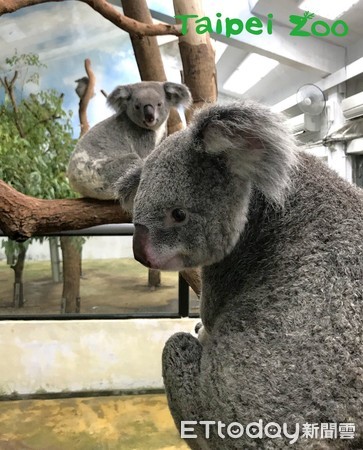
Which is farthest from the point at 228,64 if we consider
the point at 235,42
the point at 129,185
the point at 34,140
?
the point at 129,185

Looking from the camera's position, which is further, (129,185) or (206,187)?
(129,185)

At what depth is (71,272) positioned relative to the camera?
464cm

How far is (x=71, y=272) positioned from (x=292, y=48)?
3.34m

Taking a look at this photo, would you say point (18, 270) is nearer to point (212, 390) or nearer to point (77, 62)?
point (77, 62)

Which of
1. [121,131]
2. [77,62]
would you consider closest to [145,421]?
[121,131]

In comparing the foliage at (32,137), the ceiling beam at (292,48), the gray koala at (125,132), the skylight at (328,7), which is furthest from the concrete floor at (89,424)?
the ceiling beam at (292,48)

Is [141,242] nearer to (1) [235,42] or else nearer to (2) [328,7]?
(2) [328,7]

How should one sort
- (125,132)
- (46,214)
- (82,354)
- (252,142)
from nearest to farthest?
1. (252,142)
2. (46,214)
3. (125,132)
4. (82,354)

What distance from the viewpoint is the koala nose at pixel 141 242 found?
96cm

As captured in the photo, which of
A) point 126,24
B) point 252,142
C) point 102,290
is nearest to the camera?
point 252,142

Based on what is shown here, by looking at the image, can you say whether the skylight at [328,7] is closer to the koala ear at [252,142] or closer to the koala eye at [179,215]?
the koala ear at [252,142]

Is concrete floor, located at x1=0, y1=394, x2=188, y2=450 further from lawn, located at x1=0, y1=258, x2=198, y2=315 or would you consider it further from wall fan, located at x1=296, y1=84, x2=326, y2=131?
wall fan, located at x1=296, y1=84, x2=326, y2=131

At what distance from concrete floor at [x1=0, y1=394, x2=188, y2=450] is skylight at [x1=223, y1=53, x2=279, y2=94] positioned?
4.01m

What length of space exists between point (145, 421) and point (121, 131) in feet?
5.86
